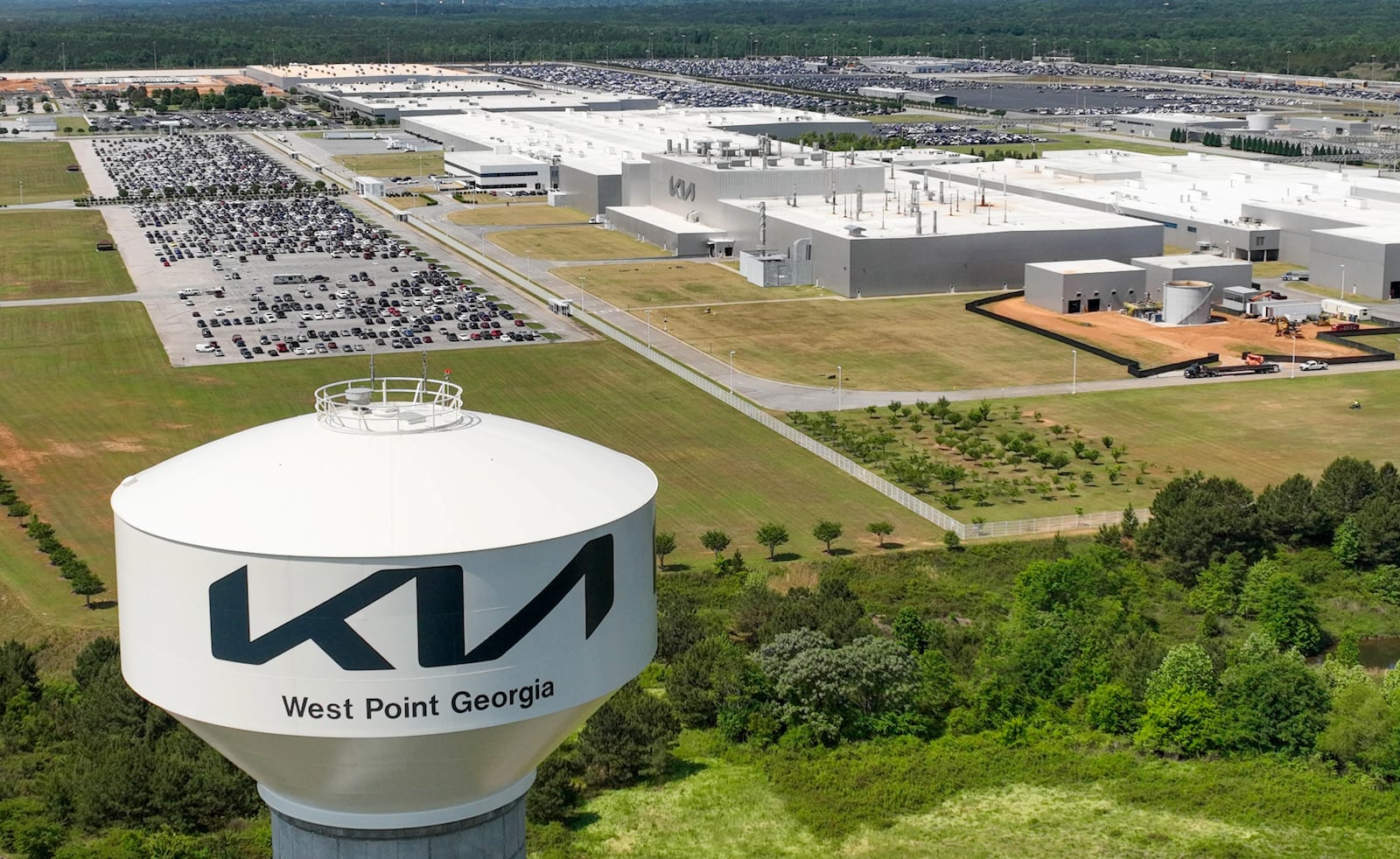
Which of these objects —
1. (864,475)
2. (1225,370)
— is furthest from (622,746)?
(1225,370)

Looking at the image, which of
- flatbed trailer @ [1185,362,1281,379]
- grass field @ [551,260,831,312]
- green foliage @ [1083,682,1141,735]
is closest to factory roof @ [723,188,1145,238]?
grass field @ [551,260,831,312]

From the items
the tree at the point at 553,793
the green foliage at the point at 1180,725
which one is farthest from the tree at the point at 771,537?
the tree at the point at 553,793

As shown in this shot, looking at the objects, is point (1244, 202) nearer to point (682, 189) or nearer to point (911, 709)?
point (682, 189)

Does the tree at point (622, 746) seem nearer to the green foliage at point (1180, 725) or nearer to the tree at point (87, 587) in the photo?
the green foliage at point (1180, 725)

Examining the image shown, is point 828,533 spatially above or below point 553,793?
above

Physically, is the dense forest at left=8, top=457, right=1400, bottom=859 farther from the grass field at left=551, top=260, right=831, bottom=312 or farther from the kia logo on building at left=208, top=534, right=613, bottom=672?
the grass field at left=551, top=260, right=831, bottom=312

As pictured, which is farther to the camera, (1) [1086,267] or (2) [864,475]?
(1) [1086,267]
